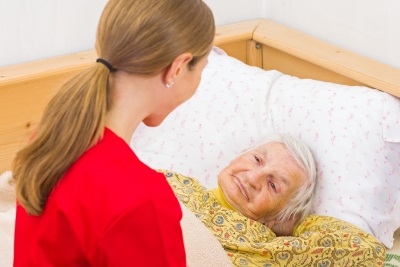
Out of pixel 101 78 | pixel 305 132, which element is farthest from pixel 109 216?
pixel 305 132

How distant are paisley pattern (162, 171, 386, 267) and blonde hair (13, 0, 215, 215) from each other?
644 mm

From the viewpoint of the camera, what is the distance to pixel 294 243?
1.52m

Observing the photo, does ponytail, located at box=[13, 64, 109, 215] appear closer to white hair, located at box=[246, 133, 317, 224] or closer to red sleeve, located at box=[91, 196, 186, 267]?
red sleeve, located at box=[91, 196, 186, 267]

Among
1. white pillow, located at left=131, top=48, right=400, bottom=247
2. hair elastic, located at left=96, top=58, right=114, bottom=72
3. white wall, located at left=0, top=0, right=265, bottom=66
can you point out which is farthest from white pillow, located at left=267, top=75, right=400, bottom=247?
hair elastic, located at left=96, top=58, right=114, bottom=72

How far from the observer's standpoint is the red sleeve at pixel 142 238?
0.91 meters

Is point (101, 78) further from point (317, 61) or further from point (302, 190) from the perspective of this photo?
point (317, 61)

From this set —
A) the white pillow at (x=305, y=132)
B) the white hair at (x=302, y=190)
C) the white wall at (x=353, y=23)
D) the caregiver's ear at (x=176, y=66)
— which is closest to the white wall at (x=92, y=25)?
the white wall at (x=353, y=23)

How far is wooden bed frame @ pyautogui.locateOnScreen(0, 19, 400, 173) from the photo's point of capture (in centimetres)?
185

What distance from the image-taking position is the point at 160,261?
37.7 inches

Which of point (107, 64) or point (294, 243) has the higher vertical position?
Result: point (107, 64)

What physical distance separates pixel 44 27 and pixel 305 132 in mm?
790

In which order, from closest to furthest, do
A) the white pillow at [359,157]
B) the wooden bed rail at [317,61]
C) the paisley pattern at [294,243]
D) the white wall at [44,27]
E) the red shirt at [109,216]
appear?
the red shirt at [109,216] < the paisley pattern at [294,243] < the white pillow at [359,157] < the wooden bed rail at [317,61] < the white wall at [44,27]

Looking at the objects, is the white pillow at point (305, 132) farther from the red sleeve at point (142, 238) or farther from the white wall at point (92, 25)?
the red sleeve at point (142, 238)

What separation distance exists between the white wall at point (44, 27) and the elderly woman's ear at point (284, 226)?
2.62 feet
